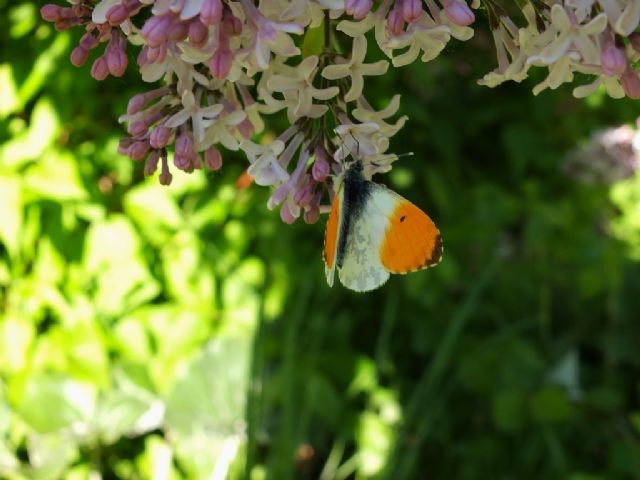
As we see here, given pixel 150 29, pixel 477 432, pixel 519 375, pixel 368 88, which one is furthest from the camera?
pixel 477 432

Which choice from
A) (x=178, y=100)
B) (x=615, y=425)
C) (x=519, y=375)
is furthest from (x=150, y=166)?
(x=615, y=425)

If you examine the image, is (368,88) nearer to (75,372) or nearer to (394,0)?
(75,372)

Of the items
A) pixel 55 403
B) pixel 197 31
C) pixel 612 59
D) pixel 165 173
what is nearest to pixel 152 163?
pixel 165 173

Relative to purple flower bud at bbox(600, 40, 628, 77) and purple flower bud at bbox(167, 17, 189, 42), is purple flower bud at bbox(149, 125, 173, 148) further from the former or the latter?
purple flower bud at bbox(600, 40, 628, 77)

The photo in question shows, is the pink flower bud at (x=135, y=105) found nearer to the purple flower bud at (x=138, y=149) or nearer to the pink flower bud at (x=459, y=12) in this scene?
the purple flower bud at (x=138, y=149)

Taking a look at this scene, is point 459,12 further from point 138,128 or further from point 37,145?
point 37,145

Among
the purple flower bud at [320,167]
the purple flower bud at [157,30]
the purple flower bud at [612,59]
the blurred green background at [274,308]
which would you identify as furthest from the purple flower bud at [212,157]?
the blurred green background at [274,308]

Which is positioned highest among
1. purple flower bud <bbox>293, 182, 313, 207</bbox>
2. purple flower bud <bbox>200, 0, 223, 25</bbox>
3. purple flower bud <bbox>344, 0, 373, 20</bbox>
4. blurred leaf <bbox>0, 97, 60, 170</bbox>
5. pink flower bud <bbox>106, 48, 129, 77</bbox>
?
purple flower bud <bbox>200, 0, 223, 25</bbox>

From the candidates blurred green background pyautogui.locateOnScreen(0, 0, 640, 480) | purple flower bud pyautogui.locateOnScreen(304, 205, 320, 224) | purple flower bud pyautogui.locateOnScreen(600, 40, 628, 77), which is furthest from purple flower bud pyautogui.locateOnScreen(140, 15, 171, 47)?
blurred green background pyautogui.locateOnScreen(0, 0, 640, 480)
